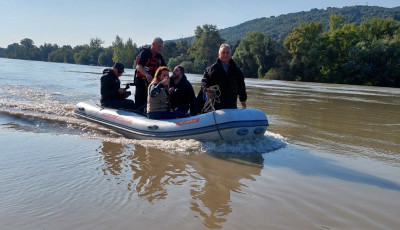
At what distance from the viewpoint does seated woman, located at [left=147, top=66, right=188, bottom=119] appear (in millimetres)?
5793

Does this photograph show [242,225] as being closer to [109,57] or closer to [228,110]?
[228,110]

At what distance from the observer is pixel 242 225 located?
279cm

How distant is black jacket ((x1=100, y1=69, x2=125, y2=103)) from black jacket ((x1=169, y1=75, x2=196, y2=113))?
4.93 ft

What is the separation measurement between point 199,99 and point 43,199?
12.1 ft

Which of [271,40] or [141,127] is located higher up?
[271,40]

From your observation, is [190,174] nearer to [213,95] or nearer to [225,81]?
[213,95]

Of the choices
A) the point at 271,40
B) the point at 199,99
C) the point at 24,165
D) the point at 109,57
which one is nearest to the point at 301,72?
the point at 271,40

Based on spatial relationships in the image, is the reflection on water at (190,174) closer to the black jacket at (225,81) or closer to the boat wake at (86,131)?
the boat wake at (86,131)

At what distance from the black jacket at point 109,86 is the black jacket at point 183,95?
1502 mm

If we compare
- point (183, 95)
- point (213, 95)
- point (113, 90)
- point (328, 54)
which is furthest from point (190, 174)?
point (328, 54)

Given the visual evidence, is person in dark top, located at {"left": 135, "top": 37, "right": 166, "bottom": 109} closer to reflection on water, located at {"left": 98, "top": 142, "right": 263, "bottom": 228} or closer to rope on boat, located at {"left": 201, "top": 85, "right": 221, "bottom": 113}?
rope on boat, located at {"left": 201, "top": 85, "right": 221, "bottom": 113}

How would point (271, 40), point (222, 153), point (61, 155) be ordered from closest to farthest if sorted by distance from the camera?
point (61, 155)
point (222, 153)
point (271, 40)

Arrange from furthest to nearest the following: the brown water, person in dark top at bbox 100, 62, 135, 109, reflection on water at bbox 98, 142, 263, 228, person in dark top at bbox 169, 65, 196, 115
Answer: person in dark top at bbox 100, 62, 135, 109 < person in dark top at bbox 169, 65, 196, 115 < reflection on water at bbox 98, 142, 263, 228 < the brown water

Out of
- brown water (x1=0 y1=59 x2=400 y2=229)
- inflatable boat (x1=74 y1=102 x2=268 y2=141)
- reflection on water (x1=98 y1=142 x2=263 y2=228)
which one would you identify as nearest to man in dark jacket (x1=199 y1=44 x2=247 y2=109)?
inflatable boat (x1=74 y1=102 x2=268 y2=141)
